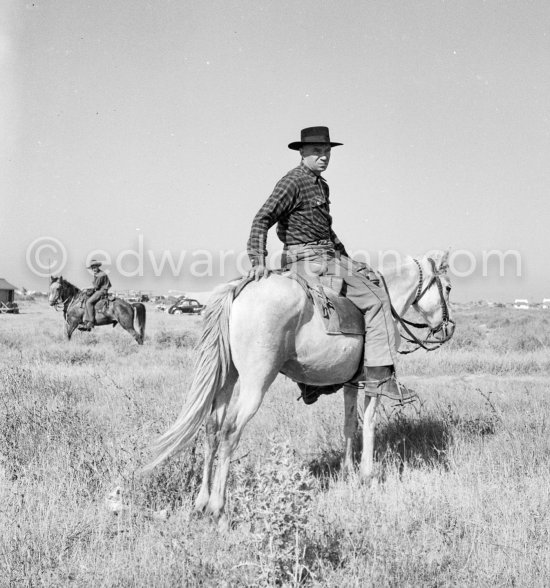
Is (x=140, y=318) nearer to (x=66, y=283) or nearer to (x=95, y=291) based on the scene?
(x=95, y=291)

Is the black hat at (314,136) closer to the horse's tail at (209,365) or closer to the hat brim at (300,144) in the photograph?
the hat brim at (300,144)

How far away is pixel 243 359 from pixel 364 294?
138 cm

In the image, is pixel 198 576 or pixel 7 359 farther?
pixel 7 359

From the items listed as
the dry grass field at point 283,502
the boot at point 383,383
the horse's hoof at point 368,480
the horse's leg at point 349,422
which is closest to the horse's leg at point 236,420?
the dry grass field at point 283,502

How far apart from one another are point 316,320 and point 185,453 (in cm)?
A: 150

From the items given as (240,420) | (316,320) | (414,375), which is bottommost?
(414,375)

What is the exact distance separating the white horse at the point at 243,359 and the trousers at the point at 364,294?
226mm

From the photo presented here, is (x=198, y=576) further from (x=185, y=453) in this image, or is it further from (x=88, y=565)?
(x=185, y=453)

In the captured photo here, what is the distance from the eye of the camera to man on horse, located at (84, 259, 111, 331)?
18.1 m

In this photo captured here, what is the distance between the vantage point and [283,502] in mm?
2969

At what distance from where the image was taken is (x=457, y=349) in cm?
1609

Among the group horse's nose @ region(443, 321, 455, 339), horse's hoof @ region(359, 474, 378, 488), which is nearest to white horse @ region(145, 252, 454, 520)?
horse's hoof @ region(359, 474, 378, 488)

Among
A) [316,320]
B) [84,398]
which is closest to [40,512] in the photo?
[316,320]

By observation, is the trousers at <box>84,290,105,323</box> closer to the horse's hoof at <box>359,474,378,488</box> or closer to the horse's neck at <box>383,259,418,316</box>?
the horse's neck at <box>383,259,418,316</box>
